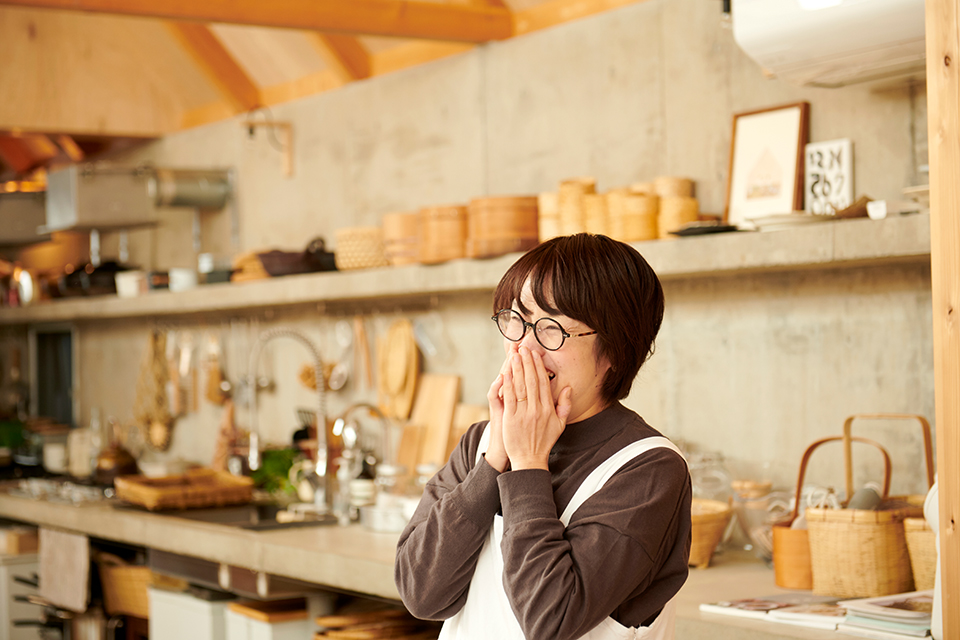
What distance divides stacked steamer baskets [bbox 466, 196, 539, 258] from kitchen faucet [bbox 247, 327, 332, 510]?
116 centimetres

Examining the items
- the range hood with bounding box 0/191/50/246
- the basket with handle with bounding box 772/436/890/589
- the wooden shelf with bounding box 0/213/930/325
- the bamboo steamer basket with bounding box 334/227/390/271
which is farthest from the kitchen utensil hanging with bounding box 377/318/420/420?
the range hood with bounding box 0/191/50/246

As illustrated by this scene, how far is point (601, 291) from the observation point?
5.00 feet

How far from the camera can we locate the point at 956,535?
73.1 inches

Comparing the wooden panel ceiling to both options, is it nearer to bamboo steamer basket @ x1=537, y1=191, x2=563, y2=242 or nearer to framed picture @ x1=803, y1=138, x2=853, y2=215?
bamboo steamer basket @ x1=537, y1=191, x2=563, y2=242

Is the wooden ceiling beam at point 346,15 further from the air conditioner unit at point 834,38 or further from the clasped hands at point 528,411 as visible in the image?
the clasped hands at point 528,411

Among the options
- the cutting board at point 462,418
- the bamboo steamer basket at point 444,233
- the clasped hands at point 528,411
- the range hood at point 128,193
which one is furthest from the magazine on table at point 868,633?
the range hood at point 128,193

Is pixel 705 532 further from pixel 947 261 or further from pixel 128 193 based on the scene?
pixel 128 193

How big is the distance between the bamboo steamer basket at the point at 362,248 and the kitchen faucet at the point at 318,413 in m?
0.55

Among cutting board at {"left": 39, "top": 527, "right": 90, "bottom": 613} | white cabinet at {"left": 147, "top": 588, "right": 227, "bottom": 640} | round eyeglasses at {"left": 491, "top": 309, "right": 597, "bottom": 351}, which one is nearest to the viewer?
round eyeglasses at {"left": 491, "top": 309, "right": 597, "bottom": 351}

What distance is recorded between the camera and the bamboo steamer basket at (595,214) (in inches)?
132

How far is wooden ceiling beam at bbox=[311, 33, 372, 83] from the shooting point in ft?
16.1

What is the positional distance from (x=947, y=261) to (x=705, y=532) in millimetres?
1308

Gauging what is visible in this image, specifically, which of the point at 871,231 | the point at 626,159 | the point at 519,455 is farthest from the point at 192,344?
the point at 519,455

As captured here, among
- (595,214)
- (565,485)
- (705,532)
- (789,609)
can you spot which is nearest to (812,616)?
(789,609)
